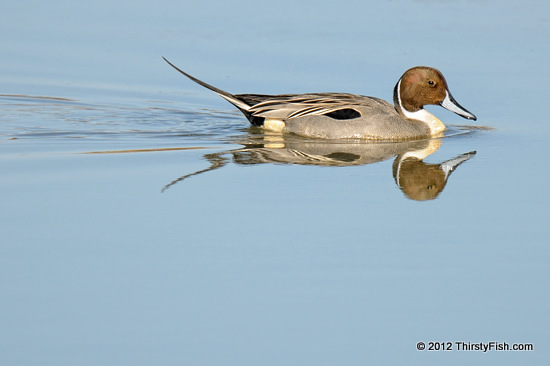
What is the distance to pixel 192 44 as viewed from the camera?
495 inches

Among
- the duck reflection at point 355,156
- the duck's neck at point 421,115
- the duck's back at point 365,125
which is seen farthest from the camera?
the duck's neck at point 421,115

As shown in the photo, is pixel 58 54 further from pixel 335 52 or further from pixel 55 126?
pixel 335 52

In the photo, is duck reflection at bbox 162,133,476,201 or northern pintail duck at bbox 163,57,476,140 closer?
duck reflection at bbox 162,133,476,201

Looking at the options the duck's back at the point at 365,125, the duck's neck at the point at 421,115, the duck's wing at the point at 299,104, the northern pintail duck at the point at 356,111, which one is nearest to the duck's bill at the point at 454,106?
the northern pintail duck at the point at 356,111

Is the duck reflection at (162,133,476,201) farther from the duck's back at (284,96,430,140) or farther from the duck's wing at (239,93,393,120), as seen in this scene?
the duck's wing at (239,93,393,120)

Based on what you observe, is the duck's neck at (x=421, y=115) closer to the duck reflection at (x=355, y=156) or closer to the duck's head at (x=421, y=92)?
the duck's head at (x=421, y=92)

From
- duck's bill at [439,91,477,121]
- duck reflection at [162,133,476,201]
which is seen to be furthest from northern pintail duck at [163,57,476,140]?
duck reflection at [162,133,476,201]

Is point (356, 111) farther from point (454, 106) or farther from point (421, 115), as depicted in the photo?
point (454, 106)

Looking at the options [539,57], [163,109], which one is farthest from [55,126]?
[539,57]

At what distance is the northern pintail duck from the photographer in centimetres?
995

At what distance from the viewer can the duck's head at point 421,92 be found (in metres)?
10.2

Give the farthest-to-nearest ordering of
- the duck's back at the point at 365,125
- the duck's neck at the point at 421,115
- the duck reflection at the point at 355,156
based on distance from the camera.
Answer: the duck's neck at the point at 421,115
the duck's back at the point at 365,125
the duck reflection at the point at 355,156

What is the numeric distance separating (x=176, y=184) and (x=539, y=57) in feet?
20.0

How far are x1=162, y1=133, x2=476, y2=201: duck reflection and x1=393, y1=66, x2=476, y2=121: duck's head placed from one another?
551 millimetres
